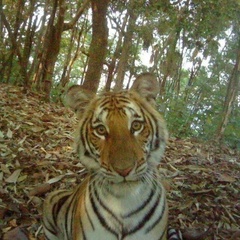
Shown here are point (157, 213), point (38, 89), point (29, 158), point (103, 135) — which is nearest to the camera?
point (103, 135)

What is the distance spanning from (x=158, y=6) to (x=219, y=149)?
10.5ft

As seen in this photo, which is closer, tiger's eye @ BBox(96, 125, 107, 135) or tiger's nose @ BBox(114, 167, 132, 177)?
tiger's nose @ BBox(114, 167, 132, 177)

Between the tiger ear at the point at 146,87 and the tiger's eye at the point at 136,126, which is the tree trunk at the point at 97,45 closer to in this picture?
the tiger ear at the point at 146,87

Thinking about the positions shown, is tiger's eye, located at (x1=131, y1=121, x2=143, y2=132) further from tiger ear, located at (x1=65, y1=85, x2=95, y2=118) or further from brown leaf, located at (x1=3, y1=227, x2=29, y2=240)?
brown leaf, located at (x1=3, y1=227, x2=29, y2=240)

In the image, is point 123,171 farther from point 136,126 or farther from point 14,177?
point 14,177

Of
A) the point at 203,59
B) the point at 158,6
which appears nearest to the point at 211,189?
the point at 158,6

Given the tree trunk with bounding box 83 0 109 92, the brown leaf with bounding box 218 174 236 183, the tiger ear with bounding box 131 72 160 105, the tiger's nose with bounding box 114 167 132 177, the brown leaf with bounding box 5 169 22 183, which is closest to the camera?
the tiger's nose with bounding box 114 167 132 177

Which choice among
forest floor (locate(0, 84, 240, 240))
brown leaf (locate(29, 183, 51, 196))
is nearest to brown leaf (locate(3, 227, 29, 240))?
forest floor (locate(0, 84, 240, 240))

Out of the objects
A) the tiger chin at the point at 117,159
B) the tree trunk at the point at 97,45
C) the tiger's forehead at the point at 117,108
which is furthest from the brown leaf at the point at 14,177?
the tree trunk at the point at 97,45

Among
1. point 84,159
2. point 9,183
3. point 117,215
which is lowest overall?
point 9,183

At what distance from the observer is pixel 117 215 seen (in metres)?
2.66

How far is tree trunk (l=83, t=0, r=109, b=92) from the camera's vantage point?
27.4ft

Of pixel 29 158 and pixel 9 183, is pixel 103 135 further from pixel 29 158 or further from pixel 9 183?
pixel 29 158

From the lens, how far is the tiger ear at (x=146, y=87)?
2734 mm
